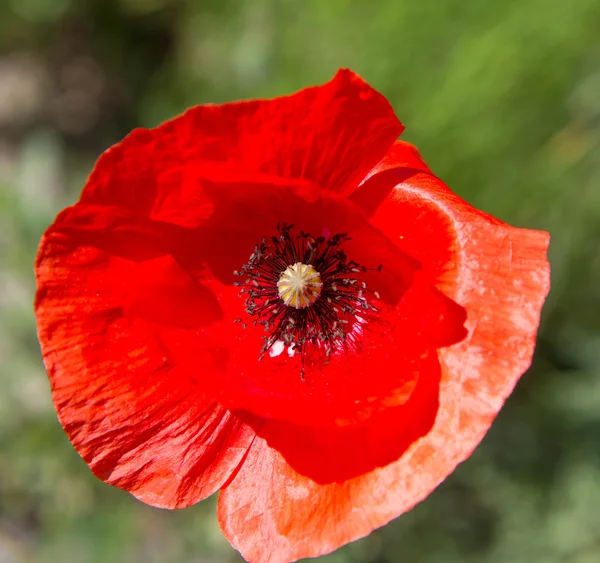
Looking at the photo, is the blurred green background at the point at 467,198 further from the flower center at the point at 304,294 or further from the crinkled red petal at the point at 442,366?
the crinkled red petal at the point at 442,366

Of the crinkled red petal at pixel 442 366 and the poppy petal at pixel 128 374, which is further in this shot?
the poppy petal at pixel 128 374

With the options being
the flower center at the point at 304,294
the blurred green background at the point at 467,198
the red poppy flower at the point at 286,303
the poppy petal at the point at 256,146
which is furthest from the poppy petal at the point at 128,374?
the blurred green background at the point at 467,198

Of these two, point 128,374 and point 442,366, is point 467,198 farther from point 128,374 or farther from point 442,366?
point 128,374

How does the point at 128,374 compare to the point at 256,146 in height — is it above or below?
below

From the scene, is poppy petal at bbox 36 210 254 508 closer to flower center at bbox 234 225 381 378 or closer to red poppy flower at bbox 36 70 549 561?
red poppy flower at bbox 36 70 549 561

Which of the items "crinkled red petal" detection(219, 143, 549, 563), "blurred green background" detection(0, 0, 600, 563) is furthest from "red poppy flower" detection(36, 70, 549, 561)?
"blurred green background" detection(0, 0, 600, 563)

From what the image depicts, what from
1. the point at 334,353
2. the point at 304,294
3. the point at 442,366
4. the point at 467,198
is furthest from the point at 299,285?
the point at 467,198
